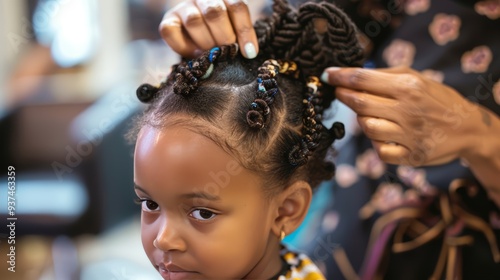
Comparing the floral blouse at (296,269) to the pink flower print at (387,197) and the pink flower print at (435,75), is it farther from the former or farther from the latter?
the pink flower print at (435,75)

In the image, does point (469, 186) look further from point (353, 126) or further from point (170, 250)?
point (170, 250)

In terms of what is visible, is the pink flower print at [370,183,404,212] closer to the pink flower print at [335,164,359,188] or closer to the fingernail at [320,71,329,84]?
the pink flower print at [335,164,359,188]

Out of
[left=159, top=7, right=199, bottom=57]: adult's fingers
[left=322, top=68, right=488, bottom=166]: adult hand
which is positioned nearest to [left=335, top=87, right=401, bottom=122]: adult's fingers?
[left=322, top=68, right=488, bottom=166]: adult hand

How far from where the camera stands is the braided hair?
720mm

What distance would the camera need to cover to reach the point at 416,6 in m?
1.16

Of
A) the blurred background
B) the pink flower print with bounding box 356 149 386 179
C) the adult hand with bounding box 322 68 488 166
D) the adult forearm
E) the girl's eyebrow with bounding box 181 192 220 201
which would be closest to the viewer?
the girl's eyebrow with bounding box 181 192 220 201

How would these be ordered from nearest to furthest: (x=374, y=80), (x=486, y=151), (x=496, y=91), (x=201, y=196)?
(x=201, y=196) → (x=374, y=80) → (x=486, y=151) → (x=496, y=91)

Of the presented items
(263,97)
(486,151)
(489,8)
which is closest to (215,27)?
(263,97)

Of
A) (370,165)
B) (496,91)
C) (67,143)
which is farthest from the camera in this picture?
(67,143)

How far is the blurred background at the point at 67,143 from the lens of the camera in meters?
1.72

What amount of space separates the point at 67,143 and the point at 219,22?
134cm

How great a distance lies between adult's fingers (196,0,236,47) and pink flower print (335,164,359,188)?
0.50 meters

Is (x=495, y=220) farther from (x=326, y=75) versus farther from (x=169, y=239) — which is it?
(x=169, y=239)

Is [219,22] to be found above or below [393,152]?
above
